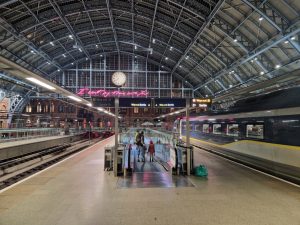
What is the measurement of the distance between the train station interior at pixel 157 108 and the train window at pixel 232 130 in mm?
63

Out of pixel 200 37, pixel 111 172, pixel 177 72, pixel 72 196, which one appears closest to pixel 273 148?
pixel 111 172

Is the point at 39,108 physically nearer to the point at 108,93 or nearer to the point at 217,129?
the point at 108,93

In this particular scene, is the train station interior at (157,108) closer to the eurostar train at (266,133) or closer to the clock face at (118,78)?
the eurostar train at (266,133)

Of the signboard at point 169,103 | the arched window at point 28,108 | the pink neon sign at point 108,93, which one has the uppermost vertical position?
the pink neon sign at point 108,93

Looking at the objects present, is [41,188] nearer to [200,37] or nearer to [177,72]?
[200,37]

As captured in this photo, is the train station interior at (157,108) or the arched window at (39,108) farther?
the arched window at (39,108)

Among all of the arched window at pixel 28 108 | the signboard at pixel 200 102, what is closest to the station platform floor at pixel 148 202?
the signboard at pixel 200 102

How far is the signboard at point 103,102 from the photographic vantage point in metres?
10.2

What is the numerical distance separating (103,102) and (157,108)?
2.40 m

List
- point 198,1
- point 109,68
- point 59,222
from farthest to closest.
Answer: point 109,68
point 198,1
point 59,222

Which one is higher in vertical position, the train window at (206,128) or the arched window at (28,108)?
the arched window at (28,108)

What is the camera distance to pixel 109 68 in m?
43.5

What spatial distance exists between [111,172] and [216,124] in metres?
9.41

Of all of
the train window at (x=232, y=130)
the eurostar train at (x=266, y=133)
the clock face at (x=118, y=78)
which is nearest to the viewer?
the eurostar train at (x=266, y=133)
